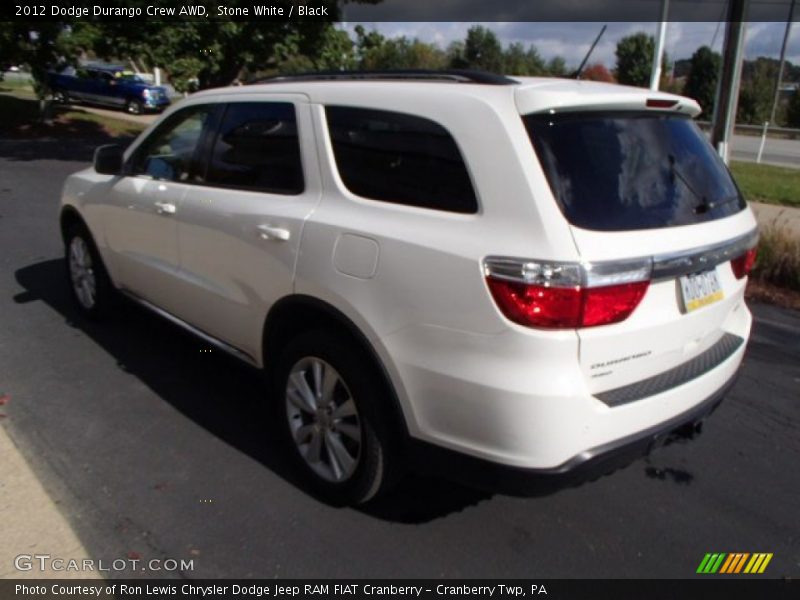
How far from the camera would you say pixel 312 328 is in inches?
119

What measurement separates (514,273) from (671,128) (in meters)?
1.13

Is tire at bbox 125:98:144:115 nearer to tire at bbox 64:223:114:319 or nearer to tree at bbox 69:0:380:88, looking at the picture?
tree at bbox 69:0:380:88

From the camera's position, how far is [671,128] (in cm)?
284

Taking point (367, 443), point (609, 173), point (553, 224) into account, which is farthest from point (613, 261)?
point (367, 443)

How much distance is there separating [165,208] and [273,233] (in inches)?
46.2

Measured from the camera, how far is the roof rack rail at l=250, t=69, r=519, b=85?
273 cm

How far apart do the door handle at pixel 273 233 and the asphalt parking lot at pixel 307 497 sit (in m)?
1.14

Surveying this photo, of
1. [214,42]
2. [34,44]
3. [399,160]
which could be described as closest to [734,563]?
[399,160]

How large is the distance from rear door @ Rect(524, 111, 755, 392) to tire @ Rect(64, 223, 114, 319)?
364 centimetres

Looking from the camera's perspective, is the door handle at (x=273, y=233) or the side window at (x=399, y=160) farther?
the door handle at (x=273, y=233)

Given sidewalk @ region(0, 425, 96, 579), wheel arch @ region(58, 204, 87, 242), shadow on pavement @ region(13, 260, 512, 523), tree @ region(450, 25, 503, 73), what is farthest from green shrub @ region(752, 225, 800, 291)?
tree @ region(450, 25, 503, 73)

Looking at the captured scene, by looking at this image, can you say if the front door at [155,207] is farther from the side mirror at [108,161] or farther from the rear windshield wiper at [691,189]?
the rear windshield wiper at [691,189]

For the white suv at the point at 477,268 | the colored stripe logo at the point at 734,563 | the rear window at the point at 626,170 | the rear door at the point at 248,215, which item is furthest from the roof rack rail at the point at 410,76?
the colored stripe logo at the point at 734,563

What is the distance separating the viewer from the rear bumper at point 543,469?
7.79ft
